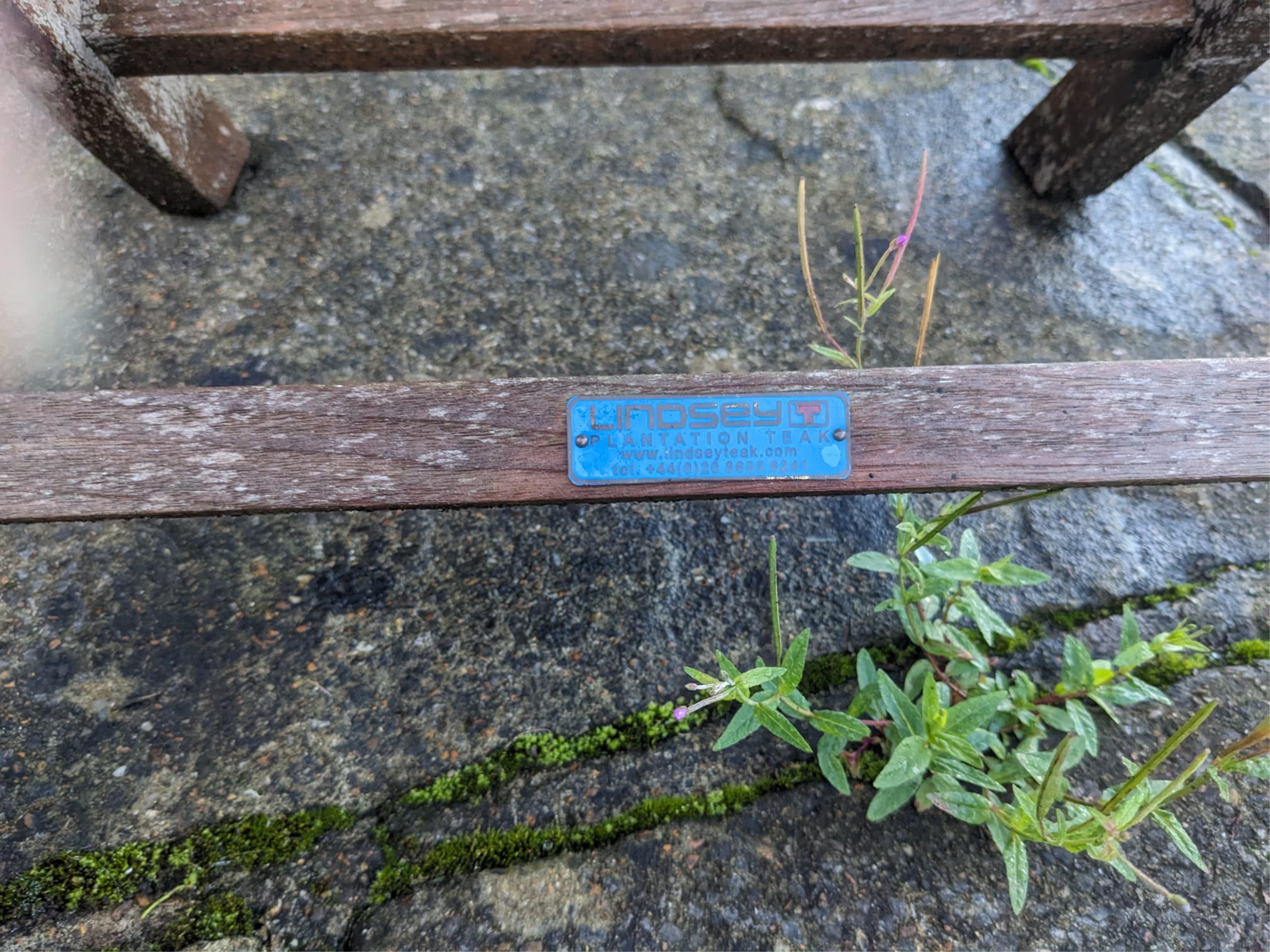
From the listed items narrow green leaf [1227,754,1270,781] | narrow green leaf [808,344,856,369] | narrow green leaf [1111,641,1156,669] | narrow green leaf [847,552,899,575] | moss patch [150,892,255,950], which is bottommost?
moss patch [150,892,255,950]

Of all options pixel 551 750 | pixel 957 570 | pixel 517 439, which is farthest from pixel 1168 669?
pixel 517 439

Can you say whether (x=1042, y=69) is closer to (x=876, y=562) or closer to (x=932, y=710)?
(x=876, y=562)

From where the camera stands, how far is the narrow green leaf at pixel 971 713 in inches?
42.5

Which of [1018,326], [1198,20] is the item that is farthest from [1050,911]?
[1198,20]

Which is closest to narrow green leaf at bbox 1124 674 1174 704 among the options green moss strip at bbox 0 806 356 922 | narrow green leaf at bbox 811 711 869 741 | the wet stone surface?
the wet stone surface

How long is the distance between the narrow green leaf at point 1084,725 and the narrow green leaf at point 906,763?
32 cm

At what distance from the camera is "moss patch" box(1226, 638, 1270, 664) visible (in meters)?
1.39

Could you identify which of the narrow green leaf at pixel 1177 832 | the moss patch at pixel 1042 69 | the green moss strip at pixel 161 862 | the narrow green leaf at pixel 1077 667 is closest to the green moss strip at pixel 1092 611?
the narrow green leaf at pixel 1077 667

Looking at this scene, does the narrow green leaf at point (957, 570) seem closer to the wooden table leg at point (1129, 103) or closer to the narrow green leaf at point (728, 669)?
the narrow green leaf at point (728, 669)

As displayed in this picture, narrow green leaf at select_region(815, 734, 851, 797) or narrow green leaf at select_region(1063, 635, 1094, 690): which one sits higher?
narrow green leaf at select_region(1063, 635, 1094, 690)

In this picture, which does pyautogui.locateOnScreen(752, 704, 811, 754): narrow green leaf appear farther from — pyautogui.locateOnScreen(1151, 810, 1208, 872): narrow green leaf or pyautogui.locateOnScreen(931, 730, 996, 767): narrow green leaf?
pyautogui.locateOnScreen(1151, 810, 1208, 872): narrow green leaf

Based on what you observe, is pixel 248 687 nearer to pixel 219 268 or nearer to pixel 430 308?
pixel 430 308

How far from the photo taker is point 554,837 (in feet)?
3.97

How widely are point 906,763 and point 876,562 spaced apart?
1.11 feet
